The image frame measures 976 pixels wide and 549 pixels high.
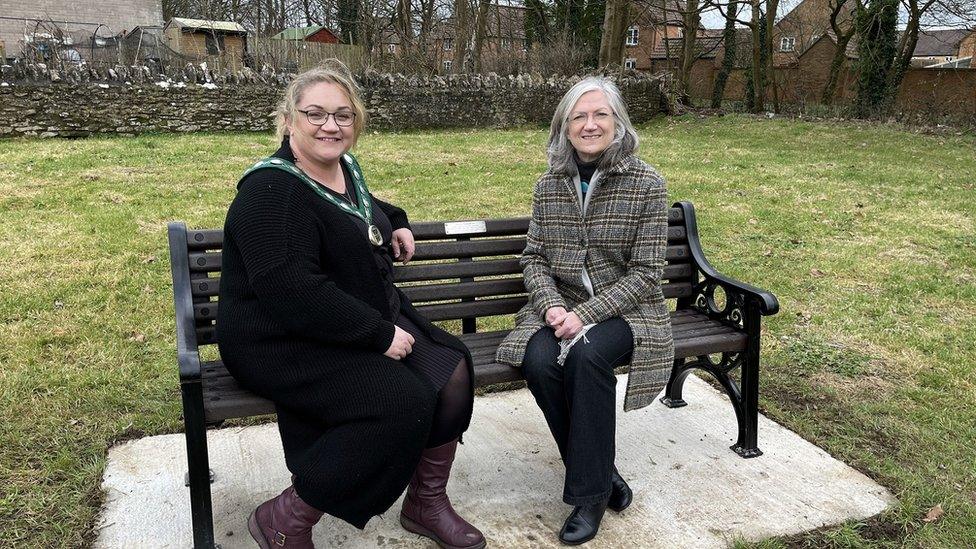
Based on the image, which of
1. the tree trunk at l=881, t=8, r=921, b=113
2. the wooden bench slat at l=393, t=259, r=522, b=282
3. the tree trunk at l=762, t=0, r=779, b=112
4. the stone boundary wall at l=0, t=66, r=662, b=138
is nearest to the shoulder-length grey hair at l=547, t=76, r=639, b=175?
the wooden bench slat at l=393, t=259, r=522, b=282

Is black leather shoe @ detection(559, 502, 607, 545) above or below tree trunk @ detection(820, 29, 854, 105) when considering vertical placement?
below

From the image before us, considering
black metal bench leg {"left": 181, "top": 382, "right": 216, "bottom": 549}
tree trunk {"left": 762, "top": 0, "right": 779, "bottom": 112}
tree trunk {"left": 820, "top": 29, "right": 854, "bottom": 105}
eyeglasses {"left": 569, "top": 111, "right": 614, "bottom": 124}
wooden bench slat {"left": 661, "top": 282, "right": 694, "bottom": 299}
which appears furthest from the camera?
tree trunk {"left": 820, "top": 29, "right": 854, "bottom": 105}

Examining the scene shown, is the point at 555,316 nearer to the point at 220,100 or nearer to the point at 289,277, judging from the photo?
the point at 289,277

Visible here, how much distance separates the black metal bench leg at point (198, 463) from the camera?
94.4 inches

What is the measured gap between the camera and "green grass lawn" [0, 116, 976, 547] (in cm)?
320

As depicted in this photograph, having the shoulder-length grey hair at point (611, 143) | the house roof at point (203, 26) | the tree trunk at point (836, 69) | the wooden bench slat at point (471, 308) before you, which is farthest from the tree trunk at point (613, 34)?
the house roof at point (203, 26)

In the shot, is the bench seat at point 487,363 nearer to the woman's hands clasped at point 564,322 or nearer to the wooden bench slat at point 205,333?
the wooden bench slat at point 205,333

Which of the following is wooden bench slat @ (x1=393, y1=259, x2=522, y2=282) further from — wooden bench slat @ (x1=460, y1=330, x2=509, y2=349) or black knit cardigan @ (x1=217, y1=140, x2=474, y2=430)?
black knit cardigan @ (x1=217, y1=140, x2=474, y2=430)

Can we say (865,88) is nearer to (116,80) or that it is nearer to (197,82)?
(197,82)

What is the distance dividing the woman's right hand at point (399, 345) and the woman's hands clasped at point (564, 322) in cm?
60

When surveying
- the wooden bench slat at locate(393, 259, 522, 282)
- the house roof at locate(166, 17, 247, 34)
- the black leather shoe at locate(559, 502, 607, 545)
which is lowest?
the black leather shoe at locate(559, 502, 607, 545)

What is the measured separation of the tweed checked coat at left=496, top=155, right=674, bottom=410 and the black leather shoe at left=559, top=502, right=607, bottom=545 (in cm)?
41

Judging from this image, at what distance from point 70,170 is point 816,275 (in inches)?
317

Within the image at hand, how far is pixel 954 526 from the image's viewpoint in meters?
2.83
